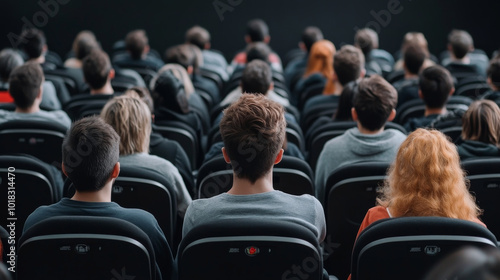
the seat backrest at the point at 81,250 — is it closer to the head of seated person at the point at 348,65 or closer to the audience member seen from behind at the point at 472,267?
the audience member seen from behind at the point at 472,267

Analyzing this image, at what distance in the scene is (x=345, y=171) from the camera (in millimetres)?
3109

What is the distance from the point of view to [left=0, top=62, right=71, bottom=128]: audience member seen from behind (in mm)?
4562

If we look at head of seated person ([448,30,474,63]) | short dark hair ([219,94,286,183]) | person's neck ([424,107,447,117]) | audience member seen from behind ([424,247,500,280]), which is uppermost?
audience member seen from behind ([424,247,500,280])

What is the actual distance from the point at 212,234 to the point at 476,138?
2.13 m

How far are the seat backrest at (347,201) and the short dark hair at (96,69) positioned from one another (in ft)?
10.5

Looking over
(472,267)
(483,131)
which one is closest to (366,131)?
(483,131)

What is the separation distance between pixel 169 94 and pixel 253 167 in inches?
95.9

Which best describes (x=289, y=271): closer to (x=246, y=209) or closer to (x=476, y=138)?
(x=246, y=209)

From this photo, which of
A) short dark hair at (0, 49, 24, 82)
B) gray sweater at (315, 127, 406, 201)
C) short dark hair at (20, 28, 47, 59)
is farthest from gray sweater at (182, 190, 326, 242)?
short dark hair at (20, 28, 47, 59)

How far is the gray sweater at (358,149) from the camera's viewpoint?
3.71 m

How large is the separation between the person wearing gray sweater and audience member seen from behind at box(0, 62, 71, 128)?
6.32ft

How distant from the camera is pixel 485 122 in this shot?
367cm

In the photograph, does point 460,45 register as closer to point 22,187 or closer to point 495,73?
point 495,73

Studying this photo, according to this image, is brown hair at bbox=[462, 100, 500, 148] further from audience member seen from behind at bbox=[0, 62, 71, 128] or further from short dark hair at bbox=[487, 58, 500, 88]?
audience member seen from behind at bbox=[0, 62, 71, 128]
